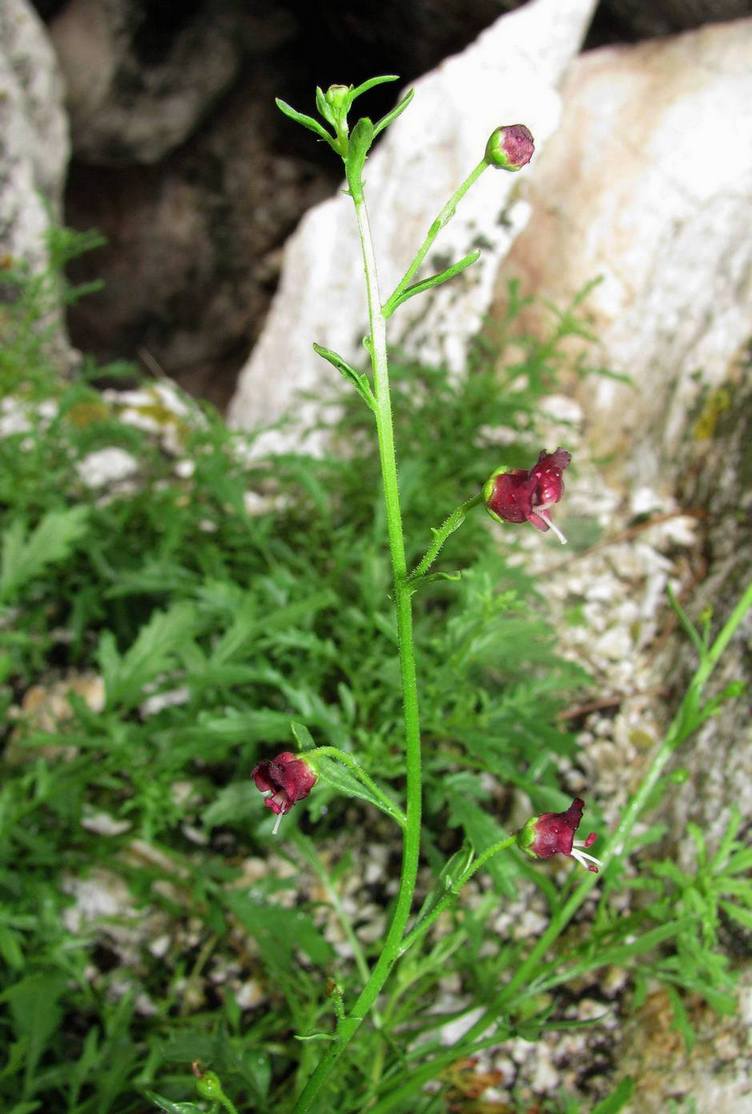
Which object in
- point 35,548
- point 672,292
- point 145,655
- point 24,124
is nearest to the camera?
point 145,655

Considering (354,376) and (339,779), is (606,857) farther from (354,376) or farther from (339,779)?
(354,376)

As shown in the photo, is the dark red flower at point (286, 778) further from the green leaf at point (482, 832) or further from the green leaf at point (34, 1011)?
the green leaf at point (34, 1011)

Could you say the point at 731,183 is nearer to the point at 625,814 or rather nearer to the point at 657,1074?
the point at 625,814

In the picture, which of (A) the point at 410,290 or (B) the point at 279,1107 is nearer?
(A) the point at 410,290

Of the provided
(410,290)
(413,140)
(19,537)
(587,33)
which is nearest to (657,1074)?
(410,290)

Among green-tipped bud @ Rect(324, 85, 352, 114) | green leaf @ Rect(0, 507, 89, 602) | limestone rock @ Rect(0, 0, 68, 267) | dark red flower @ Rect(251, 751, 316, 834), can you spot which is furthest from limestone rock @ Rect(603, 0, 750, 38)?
dark red flower @ Rect(251, 751, 316, 834)

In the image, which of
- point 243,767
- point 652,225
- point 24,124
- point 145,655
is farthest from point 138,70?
point 243,767

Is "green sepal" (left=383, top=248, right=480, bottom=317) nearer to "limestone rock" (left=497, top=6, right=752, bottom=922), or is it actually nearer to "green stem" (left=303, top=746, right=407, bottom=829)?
"green stem" (left=303, top=746, right=407, bottom=829)
